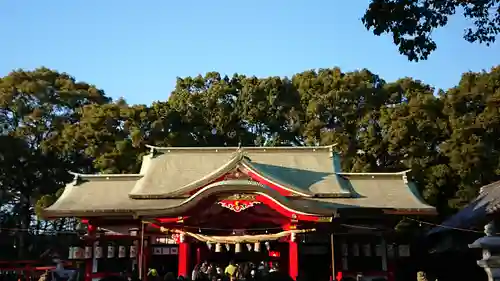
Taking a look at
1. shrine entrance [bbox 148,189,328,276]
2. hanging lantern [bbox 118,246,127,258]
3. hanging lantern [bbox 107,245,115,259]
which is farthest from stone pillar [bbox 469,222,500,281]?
hanging lantern [bbox 107,245,115,259]

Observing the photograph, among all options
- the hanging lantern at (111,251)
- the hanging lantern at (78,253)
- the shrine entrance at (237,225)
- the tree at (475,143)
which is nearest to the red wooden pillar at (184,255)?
the shrine entrance at (237,225)

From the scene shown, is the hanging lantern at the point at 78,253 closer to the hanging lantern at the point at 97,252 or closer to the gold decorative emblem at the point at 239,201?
the hanging lantern at the point at 97,252

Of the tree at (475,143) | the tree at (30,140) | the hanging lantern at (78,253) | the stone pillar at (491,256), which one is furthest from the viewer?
the tree at (30,140)

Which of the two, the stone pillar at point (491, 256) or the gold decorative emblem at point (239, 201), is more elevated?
the gold decorative emblem at point (239, 201)

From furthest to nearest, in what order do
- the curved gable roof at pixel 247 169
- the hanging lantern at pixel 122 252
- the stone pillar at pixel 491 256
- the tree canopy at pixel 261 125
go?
1. the tree canopy at pixel 261 125
2. the hanging lantern at pixel 122 252
3. the curved gable roof at pixel 247 169
4. the stone pillar at pixel 491 256

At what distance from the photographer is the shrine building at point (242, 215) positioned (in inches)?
705

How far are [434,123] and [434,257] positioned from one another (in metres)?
6.52

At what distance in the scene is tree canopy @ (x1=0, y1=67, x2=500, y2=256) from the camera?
26.1 m

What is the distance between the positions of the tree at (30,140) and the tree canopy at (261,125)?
6 centimetres

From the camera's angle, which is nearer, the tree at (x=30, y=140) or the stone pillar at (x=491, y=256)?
the stone pillar at (x=491, y=256)

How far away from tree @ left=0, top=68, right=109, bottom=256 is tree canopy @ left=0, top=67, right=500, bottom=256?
6 centimetres

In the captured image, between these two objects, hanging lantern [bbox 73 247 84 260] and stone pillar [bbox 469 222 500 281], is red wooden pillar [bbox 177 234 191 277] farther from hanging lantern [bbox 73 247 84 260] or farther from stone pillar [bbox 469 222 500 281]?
stone pillar [bbox 469 222 500 281]

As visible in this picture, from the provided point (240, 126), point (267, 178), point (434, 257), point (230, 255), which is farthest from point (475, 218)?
point (240, 126)

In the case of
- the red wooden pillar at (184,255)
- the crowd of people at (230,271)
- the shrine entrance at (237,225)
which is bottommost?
the crowd of people at (230,271)
